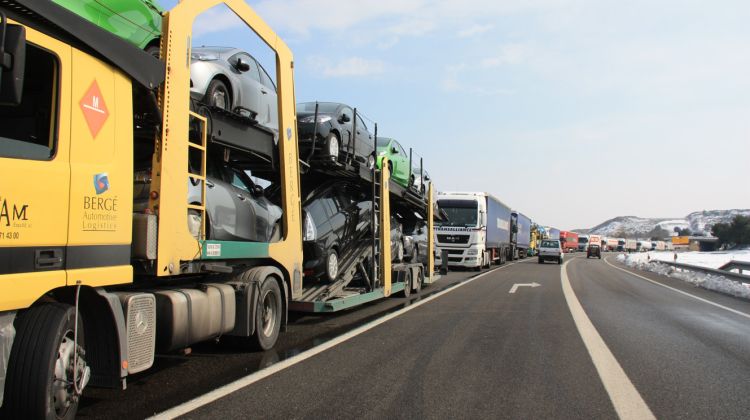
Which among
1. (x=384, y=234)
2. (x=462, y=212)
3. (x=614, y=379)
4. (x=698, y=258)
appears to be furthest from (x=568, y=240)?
(x=614, y=379)

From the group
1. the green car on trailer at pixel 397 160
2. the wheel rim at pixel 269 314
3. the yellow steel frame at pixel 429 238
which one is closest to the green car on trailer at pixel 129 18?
the wheel rim at pixel 269 314

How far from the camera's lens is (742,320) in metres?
10.7

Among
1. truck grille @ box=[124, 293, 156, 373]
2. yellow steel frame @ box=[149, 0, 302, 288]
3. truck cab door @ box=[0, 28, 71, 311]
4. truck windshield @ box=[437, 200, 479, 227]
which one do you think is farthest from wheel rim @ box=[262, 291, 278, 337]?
truck windshield @ box=[437, 200, 479, 227]

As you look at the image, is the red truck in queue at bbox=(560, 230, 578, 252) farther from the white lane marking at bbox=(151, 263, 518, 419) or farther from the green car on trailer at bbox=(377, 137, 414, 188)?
the white lane marking at bbox=(151, 263, 518, 419)

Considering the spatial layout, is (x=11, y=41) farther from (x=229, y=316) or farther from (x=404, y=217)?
(x=404, y=217)

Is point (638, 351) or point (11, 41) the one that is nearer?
point (11, 41)

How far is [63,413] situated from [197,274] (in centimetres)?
244

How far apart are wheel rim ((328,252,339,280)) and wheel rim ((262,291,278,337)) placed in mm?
2611

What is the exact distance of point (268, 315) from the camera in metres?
7.04

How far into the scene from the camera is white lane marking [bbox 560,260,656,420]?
15.4ft

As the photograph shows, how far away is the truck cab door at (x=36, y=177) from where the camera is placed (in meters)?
3.33

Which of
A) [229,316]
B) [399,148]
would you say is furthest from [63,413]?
[399,148]

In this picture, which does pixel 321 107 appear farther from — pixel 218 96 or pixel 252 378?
pixel 252 378

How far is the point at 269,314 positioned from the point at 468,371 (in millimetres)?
2546
